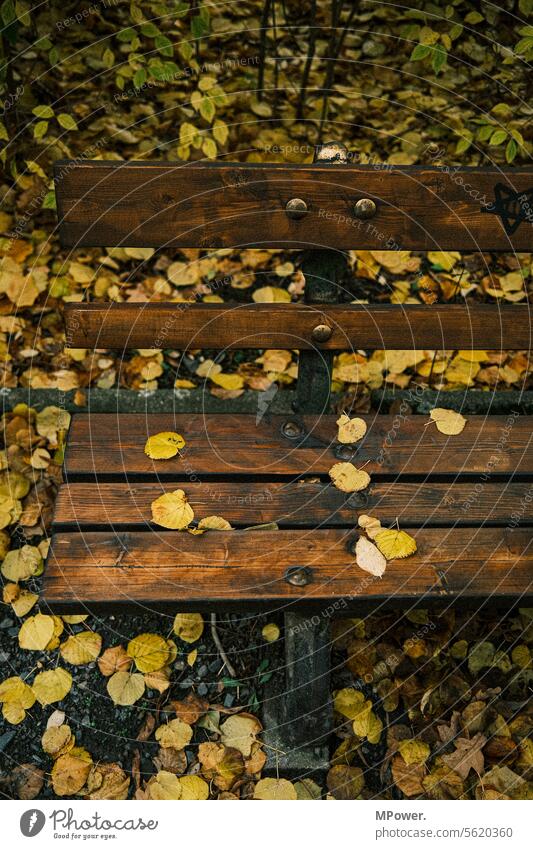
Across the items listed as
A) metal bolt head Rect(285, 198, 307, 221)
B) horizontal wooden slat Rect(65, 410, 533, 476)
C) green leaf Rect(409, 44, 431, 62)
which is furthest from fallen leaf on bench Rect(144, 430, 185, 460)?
green leaf Rect(409, 44, 431, 62)

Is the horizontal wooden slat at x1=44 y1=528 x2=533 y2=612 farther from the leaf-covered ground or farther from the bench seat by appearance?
the leaf-covered ground

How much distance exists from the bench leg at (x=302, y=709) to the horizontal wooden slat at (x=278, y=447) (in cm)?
39

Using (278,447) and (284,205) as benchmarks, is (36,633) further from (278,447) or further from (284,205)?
(284,205)

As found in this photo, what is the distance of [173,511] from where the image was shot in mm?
1524

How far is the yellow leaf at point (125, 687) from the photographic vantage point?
1.77 meters

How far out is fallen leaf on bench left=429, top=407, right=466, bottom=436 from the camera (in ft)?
5.67

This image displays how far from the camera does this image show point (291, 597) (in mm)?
1412

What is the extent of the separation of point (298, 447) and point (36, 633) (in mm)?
853

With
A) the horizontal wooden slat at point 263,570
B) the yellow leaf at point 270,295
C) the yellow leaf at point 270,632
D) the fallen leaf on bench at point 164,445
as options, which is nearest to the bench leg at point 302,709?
the yellow leaf at point 270,632

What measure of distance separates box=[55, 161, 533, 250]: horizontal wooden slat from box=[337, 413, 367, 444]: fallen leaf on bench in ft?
1.35

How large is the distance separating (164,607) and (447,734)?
824mm

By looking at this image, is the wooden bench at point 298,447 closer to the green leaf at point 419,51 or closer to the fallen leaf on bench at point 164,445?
the fallen leaf on bench at point 164,445
